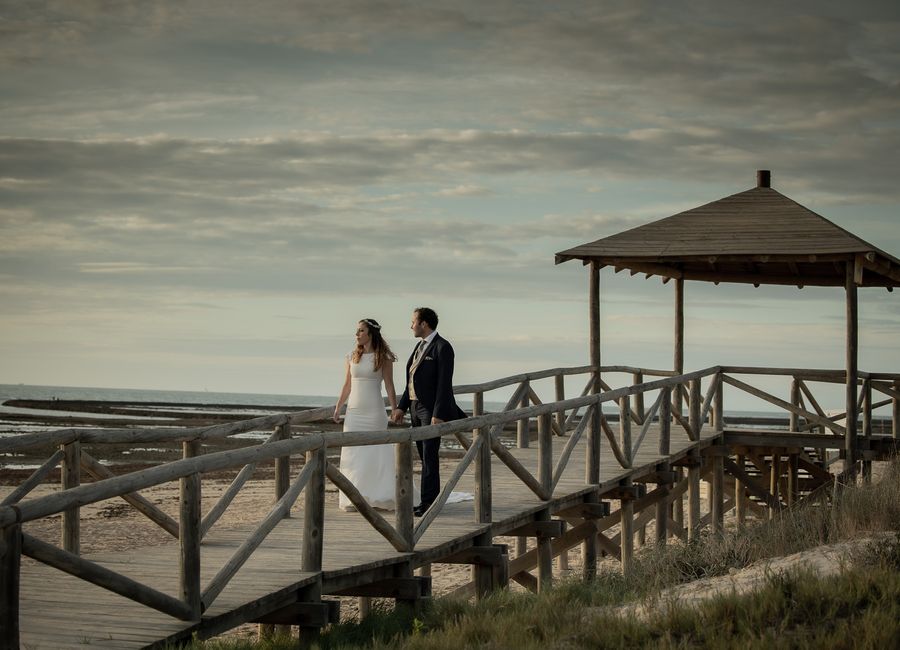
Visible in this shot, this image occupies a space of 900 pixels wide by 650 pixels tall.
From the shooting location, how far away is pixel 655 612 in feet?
21.6

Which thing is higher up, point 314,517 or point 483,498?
point 314,517

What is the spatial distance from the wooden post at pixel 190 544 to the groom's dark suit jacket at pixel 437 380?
354 cm

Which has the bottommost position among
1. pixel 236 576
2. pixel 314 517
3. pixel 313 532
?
pixel 236 576

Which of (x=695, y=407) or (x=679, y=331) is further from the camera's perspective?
(x=679, y=331)

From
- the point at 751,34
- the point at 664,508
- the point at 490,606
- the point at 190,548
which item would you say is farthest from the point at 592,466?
the point at 751,34

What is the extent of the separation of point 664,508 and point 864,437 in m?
3.79

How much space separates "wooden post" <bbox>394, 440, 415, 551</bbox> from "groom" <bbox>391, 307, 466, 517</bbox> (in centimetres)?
126

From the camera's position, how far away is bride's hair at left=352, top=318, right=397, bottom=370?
1009cm

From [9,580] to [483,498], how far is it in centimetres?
521

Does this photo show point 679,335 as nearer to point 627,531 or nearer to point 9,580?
point 627,531

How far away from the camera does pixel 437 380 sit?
31.9ft

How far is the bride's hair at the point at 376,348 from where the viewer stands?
10086 mm

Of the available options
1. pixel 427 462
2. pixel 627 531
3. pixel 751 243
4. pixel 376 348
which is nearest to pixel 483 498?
pixel 427 462

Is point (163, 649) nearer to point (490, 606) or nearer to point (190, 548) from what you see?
point (190, 548)
